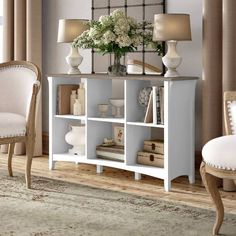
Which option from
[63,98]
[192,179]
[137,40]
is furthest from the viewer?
[63,98]

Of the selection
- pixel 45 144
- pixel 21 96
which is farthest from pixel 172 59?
pixel 45 144

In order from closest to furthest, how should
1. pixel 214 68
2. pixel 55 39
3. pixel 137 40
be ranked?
pixel 214 68
pixel 137 40
pixel 55 39

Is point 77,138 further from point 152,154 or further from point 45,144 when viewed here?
point 45,144

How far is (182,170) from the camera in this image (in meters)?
4.56

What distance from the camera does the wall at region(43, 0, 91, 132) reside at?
18.7ft

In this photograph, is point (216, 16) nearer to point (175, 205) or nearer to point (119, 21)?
point (119, 21)

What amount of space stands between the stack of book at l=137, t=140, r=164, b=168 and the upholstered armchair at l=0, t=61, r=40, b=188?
892 mm

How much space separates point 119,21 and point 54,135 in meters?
1.21

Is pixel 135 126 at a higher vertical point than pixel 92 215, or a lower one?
higher

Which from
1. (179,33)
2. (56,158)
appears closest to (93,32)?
(179,33)

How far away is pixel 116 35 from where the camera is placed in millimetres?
4680

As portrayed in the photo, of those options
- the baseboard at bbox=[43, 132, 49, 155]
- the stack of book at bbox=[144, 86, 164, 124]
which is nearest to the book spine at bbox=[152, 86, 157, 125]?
the stack of book at bbox=[144, 86, 164, 124]

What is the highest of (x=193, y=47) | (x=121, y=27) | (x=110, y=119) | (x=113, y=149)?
(x=121, y=27)

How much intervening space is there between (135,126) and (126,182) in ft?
1.49
